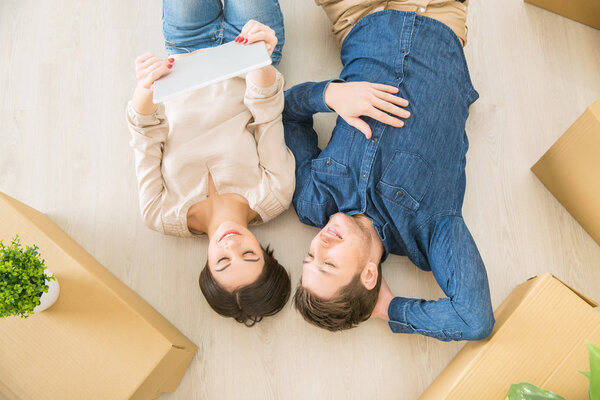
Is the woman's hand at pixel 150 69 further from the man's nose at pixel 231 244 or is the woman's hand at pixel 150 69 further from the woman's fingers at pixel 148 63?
the man's nose at pixel 231 244

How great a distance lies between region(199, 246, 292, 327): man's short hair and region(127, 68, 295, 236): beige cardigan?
0.58 feet

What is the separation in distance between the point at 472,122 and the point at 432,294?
56cm

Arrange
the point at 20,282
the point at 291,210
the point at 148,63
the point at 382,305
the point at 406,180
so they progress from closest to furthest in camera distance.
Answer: the point at 20,282, the point at 148,63, the point at 406,180, the point at 382,305, the point at 291,210

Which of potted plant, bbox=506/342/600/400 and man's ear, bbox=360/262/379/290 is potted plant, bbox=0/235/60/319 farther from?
potted plant, bbox=506/342/600/400

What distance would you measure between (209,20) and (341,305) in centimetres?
89

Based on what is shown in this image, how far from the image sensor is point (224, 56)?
0.96 m

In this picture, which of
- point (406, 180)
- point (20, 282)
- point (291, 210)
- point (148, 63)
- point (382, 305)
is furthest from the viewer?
point (291, 210)

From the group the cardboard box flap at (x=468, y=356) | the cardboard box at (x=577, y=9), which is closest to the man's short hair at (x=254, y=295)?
the cardboard box flap at (x=468, y=356)

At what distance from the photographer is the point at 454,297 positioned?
109 cm

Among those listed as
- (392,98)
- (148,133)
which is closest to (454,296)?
(392,98)

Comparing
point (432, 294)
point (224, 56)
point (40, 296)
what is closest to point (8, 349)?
point (40, 296)

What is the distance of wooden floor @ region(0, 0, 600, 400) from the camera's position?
4.13 feet

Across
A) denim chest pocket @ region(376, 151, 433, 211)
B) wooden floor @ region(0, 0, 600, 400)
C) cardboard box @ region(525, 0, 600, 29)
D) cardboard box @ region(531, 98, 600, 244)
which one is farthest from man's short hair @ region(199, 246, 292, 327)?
cardboard box @ region(525, 0, 600, 29)

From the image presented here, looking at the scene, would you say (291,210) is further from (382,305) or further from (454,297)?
(454,297)
